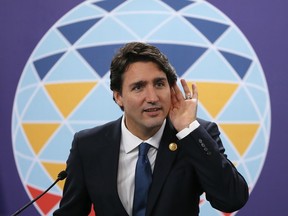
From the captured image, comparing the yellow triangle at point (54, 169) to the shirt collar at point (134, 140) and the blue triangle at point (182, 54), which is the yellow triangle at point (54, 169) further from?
the shirt collar at point (134, 140)

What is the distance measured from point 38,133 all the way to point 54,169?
32 cm

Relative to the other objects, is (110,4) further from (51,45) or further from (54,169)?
(54,169)

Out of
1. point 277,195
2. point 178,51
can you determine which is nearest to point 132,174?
point 178,51

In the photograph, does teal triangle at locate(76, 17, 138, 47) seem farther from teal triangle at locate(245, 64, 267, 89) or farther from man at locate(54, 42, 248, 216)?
man at locate(54, 42, 248, 216)

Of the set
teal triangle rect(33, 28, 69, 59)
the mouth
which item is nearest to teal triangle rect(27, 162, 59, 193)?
teal triangle rect(33, 28, 69, 59)

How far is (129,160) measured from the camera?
1.72 metres

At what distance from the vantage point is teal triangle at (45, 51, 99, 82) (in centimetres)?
293

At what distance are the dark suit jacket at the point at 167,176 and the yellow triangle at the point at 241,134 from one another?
3.61 ft

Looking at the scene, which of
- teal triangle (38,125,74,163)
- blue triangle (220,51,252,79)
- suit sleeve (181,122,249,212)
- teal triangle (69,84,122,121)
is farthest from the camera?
teal triangle (38,125,74,163)

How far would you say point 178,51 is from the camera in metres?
2.84

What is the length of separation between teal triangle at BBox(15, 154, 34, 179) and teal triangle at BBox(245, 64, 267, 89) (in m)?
1.87

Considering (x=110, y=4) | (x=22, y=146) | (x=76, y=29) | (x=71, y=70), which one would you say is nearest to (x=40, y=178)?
(x=22, y=146)

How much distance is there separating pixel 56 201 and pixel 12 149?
23.1 inches

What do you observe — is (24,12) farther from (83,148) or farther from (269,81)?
(269,81)
